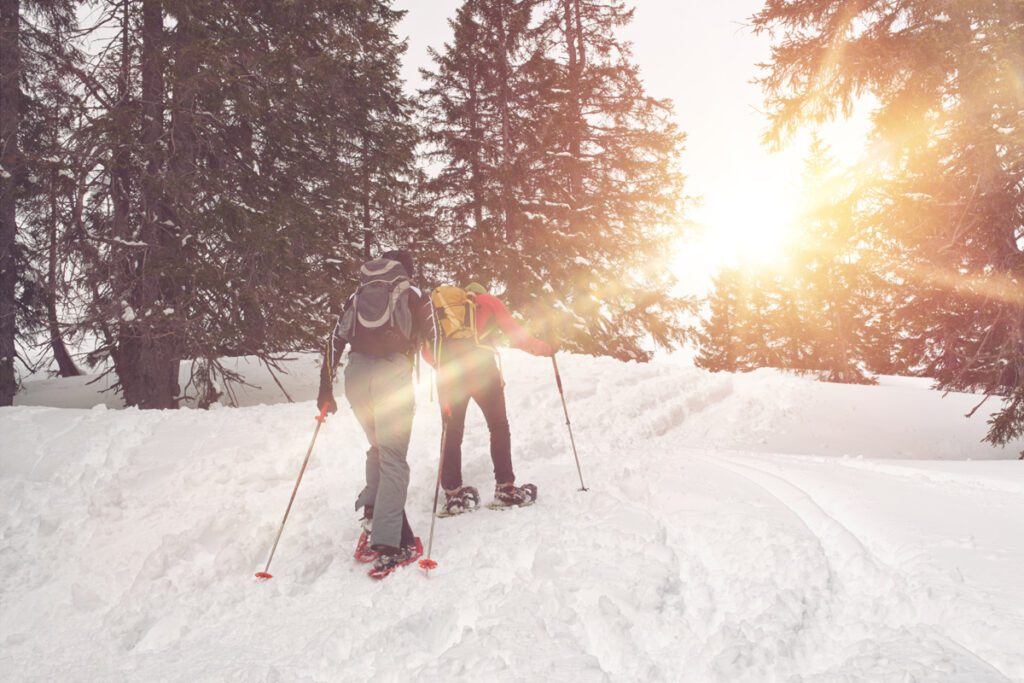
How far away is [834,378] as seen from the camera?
69.1ft

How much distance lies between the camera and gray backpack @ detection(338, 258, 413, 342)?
13.0ft

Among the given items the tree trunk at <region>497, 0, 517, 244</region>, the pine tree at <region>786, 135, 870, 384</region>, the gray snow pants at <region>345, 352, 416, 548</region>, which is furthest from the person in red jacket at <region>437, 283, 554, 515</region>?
the pine tree at <region>786, 135, 870, 384</region>

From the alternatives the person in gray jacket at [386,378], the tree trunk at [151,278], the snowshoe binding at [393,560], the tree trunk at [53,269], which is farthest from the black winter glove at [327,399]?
the tree trunk at [53,269]

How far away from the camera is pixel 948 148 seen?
8.27 meters

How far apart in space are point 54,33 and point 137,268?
482 centimetres

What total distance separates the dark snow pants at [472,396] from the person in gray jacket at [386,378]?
0.55m

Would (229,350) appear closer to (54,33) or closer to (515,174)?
(54,33)

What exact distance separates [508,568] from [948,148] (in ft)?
30.8

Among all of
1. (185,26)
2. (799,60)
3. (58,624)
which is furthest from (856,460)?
(185,26)

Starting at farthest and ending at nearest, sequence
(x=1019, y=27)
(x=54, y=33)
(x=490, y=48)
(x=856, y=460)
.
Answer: (x=490, y=48)
(x=54, y=33)
(x=1019, y=27)
(x=856, y=460)

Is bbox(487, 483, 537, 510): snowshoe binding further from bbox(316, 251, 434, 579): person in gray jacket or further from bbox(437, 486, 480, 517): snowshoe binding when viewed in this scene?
bbox(316, 251, 434, 579): person in gray jacket

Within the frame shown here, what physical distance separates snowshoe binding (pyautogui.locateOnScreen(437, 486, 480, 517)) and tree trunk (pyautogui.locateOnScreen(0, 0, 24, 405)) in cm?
961

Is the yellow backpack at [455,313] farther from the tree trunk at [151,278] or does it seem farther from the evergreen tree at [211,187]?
the tree trunk at [151,278]

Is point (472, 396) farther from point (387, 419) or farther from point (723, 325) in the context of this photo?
point (723, 325)
